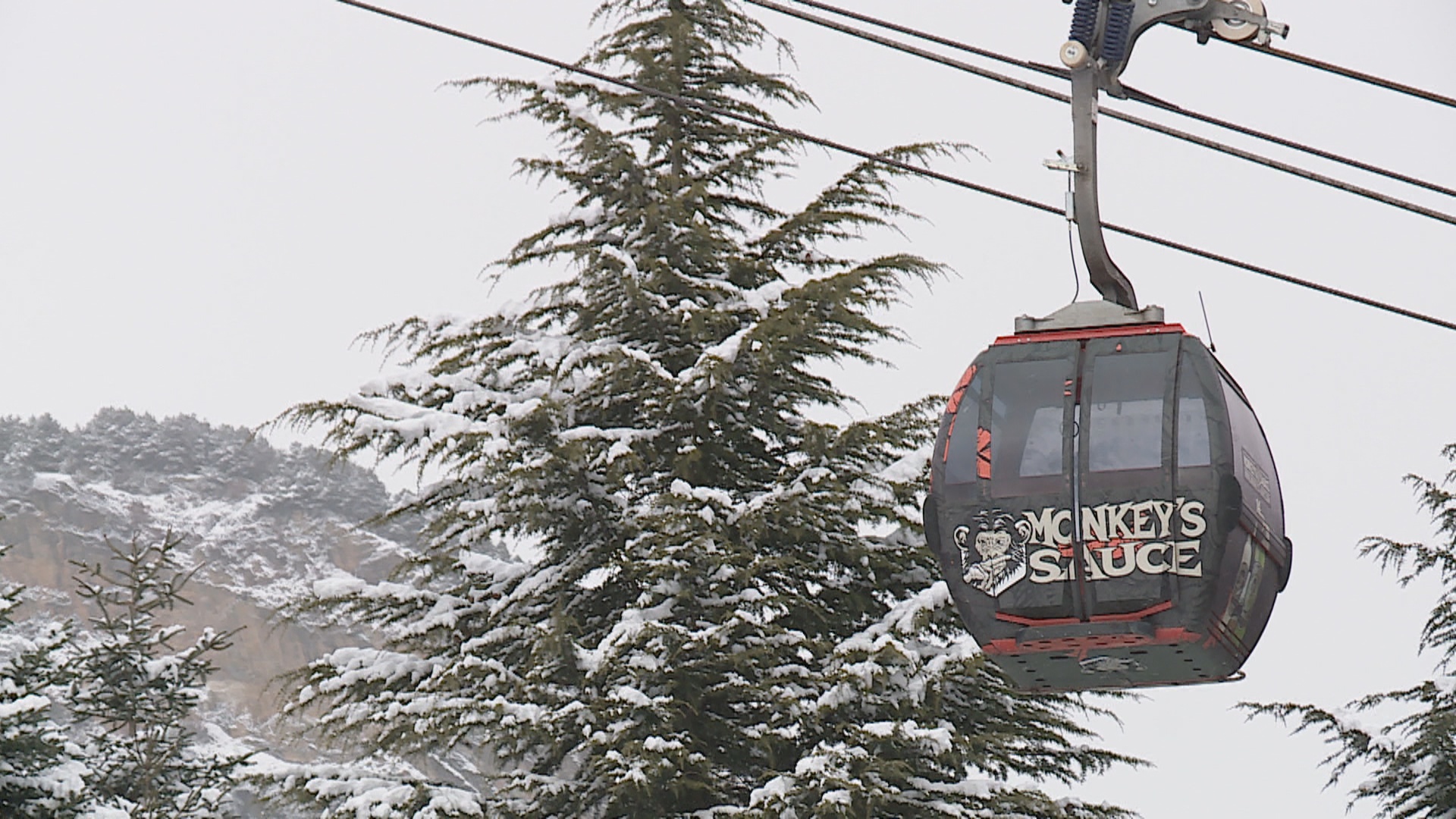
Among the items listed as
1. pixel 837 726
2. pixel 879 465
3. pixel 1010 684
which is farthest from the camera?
pixel 879 465

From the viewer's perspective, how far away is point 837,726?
49.0ft

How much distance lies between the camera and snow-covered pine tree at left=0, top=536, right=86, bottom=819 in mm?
16516

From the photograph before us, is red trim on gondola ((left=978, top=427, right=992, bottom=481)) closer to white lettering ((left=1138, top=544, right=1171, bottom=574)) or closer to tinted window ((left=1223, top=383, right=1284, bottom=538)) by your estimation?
white lettering ((left=1138, top=544, right=1171, bottom=574))

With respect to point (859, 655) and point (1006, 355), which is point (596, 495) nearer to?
point (859, 655)

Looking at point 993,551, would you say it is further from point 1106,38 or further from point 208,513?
point 208,513

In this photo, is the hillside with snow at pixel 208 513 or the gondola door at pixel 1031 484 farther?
the hillside with snow at pixel 208 513

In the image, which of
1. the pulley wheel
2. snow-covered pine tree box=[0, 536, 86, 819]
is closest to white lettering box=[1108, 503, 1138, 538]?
the pulley wheel

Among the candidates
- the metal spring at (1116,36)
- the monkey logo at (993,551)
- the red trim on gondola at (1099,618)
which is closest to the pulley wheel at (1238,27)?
the metal spring at (1116,36)

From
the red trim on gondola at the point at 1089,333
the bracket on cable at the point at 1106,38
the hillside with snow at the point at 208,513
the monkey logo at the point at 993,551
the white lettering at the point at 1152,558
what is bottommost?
the white lettering at the point at 1152,558

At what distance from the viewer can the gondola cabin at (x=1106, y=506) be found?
32.3 feet

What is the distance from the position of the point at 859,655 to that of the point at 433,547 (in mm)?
4417

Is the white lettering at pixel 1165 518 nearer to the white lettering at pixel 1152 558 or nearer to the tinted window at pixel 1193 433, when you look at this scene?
the white lettering at pixel 1152 558

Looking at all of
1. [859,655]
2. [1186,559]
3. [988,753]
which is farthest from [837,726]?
[1186,559]

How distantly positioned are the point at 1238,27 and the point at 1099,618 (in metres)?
2.97
